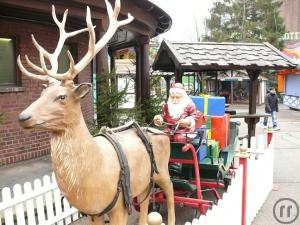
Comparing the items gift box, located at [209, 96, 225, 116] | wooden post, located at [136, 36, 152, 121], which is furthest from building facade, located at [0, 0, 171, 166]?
gift box, located at [209, 96, 225, 116]

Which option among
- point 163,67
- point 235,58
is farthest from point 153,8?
point 235,58

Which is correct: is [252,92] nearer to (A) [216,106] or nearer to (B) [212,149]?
(A) [216,106]

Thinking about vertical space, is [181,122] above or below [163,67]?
below

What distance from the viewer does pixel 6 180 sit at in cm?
566

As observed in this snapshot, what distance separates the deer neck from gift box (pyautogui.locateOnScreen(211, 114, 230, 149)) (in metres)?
3.06

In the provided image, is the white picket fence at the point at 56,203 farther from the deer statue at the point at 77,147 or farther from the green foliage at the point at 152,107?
the green foliage at the point at 152,107

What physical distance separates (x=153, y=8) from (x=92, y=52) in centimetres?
556

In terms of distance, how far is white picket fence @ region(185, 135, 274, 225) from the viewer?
10.7 ft

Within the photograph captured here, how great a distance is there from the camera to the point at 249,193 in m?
4.79

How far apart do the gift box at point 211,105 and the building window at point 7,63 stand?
388 cm

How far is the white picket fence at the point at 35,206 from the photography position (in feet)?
13.4

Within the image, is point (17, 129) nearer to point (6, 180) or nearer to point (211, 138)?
point (6, 180)

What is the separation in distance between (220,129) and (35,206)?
2.80 metres

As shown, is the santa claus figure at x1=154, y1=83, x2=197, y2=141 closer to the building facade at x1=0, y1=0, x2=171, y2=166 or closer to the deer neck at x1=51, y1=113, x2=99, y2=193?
the deer neck at x1=51, y1=113, x2=99, y2=193
